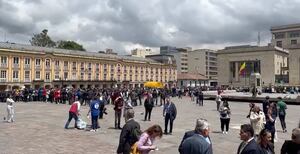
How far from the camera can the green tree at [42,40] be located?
8723 centimetres

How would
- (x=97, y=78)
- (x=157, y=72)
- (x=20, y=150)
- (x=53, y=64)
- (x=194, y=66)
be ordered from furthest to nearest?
(x=194, y=66)
(x=157, y=72)
(x=97, y=78)
(x=53, y=64)
(x=20, y=150)

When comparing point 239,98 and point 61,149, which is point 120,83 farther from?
point 61,149

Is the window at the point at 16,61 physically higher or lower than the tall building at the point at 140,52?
lower

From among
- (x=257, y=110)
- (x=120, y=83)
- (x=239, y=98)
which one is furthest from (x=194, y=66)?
(x=257, y=110)

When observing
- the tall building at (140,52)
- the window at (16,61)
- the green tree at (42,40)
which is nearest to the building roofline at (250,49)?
the tall building at (140,52)

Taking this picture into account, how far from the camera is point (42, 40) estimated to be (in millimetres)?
88188

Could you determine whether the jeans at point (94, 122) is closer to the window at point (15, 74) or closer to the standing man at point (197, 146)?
the standing man at point (197, 146)

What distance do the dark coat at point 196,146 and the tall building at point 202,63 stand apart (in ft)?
461

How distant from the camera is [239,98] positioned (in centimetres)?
4197

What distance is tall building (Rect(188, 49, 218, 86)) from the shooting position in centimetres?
14662

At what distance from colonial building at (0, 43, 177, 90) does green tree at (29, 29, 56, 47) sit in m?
9.03

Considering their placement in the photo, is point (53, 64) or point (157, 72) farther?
point (157, 72)

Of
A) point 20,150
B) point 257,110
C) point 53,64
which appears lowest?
point 20,150

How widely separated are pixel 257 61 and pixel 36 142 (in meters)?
110
